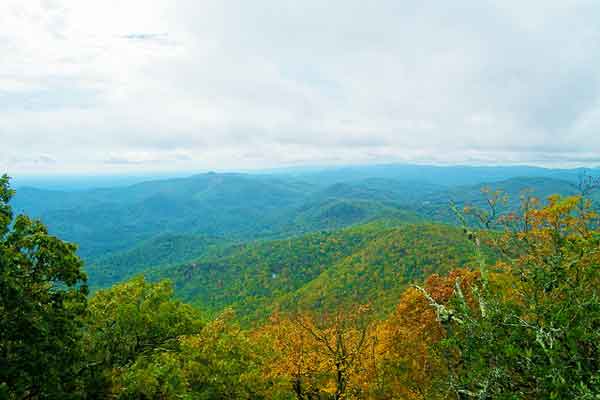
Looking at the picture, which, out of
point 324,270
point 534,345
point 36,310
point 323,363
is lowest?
point 324,270

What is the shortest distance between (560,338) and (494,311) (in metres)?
1.39

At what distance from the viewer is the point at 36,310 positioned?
1301cm

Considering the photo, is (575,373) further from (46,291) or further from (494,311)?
(46,291)

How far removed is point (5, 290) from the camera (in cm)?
1205

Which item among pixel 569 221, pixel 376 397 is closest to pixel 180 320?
pixel 376 397

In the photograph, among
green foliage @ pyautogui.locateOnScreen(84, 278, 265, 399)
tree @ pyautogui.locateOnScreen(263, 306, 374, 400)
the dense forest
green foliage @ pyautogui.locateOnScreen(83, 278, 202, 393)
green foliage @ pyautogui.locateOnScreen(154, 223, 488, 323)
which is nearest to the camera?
the dense forest

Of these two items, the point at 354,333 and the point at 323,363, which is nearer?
the point at 323,363

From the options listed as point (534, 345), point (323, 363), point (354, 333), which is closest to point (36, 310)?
point (323, 363)

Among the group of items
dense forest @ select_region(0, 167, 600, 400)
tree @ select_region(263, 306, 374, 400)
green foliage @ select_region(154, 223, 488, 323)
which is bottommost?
green foliage @ select_region(154, 223, 488, 323)

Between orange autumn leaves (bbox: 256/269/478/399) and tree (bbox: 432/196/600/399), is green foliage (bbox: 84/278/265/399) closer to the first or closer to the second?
orange autumn leaves (bbox: 256/269/478/399)

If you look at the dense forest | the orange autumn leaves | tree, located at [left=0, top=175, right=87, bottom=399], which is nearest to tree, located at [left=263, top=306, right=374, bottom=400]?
the orange autumn leaves

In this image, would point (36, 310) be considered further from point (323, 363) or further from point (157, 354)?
point (323, 363)

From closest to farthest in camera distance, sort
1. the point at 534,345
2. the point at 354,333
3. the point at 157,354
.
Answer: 1. the point at 534,345
2. the point at 157,354
3. the point at 354,333

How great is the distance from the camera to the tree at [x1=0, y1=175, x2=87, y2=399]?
1232cm
